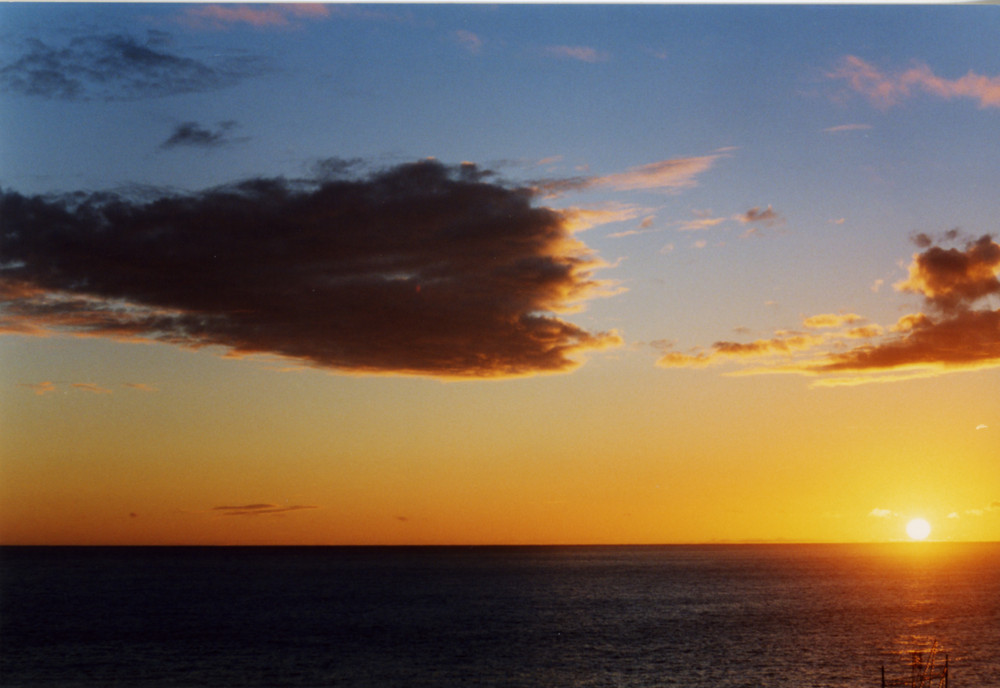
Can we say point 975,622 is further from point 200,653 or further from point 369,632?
point 200,653

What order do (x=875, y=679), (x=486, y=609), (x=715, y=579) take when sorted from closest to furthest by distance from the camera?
(x=875, y=679) → (x=486, y=609) → (x=715, y=579)

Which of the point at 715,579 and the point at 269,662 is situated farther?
the point at 715,579

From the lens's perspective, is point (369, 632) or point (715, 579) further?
point (715, 579)

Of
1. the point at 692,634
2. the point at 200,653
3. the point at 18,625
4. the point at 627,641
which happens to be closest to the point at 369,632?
the point at 200,653

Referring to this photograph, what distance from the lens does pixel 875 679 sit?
58.8m

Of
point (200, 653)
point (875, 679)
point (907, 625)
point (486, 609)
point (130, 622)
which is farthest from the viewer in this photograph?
point (486, 609)

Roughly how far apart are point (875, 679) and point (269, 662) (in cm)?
4254

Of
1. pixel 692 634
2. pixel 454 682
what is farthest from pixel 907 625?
pixel 454 682

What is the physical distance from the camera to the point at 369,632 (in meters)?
85.5

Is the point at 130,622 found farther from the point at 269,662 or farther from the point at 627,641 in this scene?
the point at 627,641

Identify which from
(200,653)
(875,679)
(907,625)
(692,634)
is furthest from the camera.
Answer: (907,625)

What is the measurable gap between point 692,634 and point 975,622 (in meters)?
32.4

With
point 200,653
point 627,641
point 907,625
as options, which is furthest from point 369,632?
point 907,625

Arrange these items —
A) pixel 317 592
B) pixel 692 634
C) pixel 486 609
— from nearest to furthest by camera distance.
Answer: pixel 692 634 → pixel 486 609 → pixel 317 592
